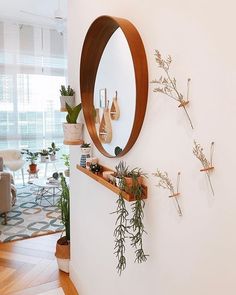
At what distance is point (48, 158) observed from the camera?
5.16 m

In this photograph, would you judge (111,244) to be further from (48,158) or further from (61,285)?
A: (48,158)

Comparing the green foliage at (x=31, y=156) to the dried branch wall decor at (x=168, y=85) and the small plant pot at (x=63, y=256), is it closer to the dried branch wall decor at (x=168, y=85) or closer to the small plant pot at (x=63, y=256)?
the small plant pot at (x=63, y=256)

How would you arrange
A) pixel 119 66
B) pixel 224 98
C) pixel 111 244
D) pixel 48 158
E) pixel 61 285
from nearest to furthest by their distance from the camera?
pixel 224 98 → pixel 119 66 → pixel 111 244 → pixel 61 285 → pixel 48 158

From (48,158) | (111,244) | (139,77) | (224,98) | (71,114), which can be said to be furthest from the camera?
(48,158)

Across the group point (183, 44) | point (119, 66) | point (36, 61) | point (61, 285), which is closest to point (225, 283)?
point (183, 44)

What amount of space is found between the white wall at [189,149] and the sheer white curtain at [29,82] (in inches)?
170

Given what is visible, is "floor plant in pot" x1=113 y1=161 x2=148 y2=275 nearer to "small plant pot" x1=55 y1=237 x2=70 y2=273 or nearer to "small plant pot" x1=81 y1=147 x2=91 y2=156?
"small plant pot" x1=81 y1=147 x2=91 y2=156

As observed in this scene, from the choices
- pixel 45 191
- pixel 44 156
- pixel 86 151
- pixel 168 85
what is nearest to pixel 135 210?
pixel 168 85

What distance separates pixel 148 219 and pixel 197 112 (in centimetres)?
54

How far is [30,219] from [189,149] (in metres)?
3.17

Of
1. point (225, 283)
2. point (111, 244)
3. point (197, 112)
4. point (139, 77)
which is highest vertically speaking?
point (139, 77)

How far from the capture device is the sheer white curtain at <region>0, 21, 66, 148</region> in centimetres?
524

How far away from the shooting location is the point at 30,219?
11.9ft

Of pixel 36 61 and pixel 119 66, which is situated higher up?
pixel 36 61
